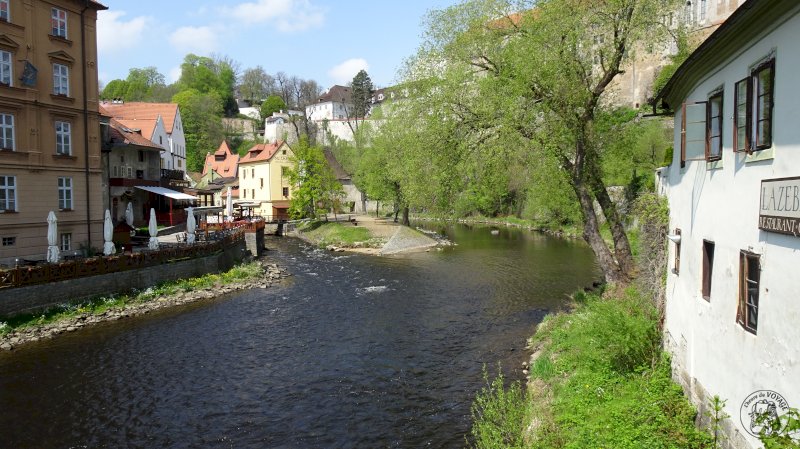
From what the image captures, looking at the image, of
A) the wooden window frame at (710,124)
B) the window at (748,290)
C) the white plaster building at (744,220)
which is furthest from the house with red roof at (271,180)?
the window at (748,290)

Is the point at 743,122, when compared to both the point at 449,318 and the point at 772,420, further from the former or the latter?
the point at 449,318

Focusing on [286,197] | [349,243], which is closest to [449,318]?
[349,243]

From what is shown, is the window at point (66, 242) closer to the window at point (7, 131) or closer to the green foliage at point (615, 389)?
the window at point (7, 131)

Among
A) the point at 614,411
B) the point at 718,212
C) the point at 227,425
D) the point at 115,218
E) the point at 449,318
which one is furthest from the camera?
the point at 115,218

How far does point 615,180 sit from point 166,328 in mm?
35554

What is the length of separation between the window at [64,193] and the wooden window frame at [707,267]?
27.2 meters

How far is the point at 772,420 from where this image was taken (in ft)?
18.8

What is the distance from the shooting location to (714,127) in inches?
347

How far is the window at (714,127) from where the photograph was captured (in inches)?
331

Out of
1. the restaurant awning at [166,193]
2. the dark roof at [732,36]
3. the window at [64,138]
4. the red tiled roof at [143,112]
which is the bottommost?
the restaurant awning at [166,193]

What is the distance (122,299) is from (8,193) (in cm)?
696

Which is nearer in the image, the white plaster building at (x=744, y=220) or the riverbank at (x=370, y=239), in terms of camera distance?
the white plaster building at (x=744, y=220)

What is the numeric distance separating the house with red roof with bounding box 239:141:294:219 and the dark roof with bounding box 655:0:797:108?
57.9 m

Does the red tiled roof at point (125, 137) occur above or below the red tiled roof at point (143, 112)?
below
